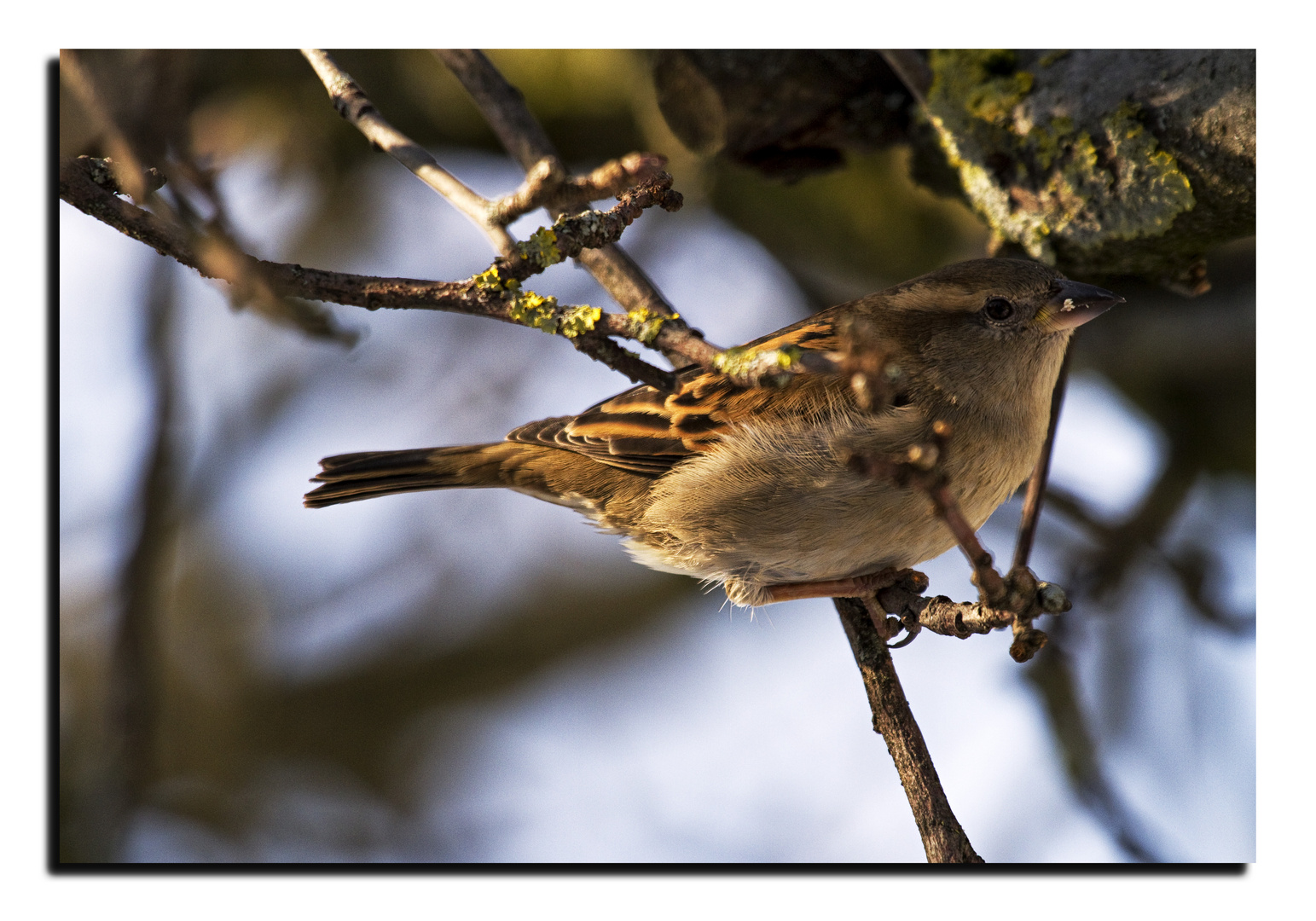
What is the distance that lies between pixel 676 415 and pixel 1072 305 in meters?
1.05

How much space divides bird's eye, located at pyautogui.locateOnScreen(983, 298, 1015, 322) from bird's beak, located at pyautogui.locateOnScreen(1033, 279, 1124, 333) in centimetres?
7

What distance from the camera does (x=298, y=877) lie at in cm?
234

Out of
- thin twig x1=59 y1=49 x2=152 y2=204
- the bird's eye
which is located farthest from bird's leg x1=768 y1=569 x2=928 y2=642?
thin twig x1=59 y1=49 x2=152 y2=204

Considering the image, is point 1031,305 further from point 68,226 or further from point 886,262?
point 68,226

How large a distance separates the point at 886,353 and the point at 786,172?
226 centimetres

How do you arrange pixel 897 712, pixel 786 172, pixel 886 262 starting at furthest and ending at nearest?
pixel 886 262 < pixel 786 172 < pixel 897 712

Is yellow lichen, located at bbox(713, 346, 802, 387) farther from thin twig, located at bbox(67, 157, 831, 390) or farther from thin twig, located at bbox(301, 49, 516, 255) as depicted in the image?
thin twig, located at bbox(301, 49, 516, 255)

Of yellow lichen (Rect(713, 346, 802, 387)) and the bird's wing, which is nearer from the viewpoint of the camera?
yellow lichen (Rect(713, 346, 802, 387))

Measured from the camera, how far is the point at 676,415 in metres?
2.58

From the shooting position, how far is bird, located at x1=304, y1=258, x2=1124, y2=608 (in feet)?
7.68

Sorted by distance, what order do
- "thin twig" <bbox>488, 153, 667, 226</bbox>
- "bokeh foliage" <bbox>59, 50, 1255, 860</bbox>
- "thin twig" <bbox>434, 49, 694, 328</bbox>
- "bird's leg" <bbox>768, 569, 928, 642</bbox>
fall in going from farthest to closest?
"bokeh foliage" <bbox>59, 50, 1255, 860</bbox> < "thin twig" <bbox>434, 49, 694, 328</bbox> < "bird's leg" <bbox>768, 569, 928, 642</bbox> < "thin twig" <bbox>488, 153, 667, 226</bbox>

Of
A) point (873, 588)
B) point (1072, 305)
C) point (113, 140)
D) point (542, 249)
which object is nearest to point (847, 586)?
point (873, 588)

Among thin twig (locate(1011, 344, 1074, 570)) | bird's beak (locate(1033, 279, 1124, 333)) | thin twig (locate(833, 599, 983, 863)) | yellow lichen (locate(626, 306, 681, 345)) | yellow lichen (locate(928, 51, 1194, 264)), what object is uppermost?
yellow lichen (locate(928, 51, 1194, 264))

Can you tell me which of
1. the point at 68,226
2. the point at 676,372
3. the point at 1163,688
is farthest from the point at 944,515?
the point at 1163,688
